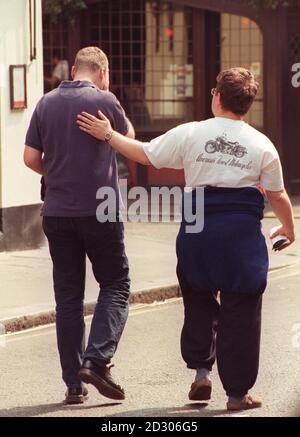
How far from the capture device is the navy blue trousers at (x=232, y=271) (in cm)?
676

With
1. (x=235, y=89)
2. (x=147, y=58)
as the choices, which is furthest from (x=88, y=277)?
(x=147, y=58)

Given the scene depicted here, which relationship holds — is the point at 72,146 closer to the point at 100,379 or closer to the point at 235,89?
the point at 235,89

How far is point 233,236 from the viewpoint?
22.2 feet

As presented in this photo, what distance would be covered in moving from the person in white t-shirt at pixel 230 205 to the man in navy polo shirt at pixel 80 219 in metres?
0.15

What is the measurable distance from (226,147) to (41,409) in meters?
1.66

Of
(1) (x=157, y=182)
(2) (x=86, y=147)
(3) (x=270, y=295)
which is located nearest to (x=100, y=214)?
(2) (x=86, y=147)

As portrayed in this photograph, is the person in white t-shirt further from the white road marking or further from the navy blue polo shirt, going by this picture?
the white road marking

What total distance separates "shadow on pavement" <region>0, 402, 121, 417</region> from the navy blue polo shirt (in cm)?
100

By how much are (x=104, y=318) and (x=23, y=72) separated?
6.43 meters

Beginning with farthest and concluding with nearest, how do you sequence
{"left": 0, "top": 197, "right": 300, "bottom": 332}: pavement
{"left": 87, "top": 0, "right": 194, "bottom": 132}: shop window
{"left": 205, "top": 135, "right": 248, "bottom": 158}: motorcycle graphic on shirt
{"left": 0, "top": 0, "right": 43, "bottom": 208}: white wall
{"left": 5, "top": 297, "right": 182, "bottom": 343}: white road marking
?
{"left": 87, "top": 0, "right": 194, "bottom": 132}: shop window, {"left": 0, "top": 0, "right": 43, "bottom": 208}: white wall, {"left": 0, "top": 197, "right": 300, "bottom": 332}: pavement, {"left": 5, "top": 297, "right": 182, "bottom": 343}: white road marking, {"left": 205, "top": 135, "right": 248, "bottom": 158}: motorcycle graphic on shirt

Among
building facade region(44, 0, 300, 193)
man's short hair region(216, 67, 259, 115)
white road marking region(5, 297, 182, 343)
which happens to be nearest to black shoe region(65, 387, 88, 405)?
man's short hair region(216, 67, 259, 115)

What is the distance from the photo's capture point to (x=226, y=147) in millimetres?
6723

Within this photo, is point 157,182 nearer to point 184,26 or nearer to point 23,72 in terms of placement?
point 184,26

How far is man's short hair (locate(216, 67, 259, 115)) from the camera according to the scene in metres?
6.76
